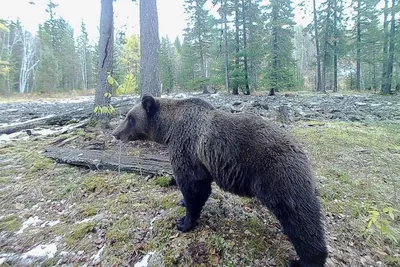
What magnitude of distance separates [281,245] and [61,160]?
15.5 feet

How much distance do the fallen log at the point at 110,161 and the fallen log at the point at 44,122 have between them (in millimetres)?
3820

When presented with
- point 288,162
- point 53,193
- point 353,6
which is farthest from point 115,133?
point 353,6

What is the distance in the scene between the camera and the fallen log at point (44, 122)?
848cm

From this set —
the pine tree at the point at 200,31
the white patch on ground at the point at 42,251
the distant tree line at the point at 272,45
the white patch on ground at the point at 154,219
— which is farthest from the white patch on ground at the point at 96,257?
the pine tree at the point at 200,31

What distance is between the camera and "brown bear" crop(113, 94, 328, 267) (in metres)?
2.46

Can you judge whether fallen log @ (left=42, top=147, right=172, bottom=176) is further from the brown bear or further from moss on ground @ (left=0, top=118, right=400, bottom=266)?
the brown bear

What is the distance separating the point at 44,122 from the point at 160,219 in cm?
852

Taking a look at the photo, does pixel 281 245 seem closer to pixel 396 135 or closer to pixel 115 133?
pixel 115 133

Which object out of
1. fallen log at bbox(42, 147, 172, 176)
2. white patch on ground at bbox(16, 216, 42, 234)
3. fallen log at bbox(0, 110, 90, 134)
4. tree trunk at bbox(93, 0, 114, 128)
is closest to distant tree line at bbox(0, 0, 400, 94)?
fallen log at bbox(0, 110, 90, 134)

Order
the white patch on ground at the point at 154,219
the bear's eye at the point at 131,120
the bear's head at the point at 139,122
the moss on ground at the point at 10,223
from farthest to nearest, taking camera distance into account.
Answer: the bear's eye at the point at 131,120 → the bear's head at the point at 139,122 → the moss on ground at the point at 10,223 → the white patch on ground at the point at 154,219

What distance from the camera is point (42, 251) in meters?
3.06

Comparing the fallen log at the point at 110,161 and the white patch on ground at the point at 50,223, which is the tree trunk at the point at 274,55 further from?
the white patch on ground at the point at 50,223

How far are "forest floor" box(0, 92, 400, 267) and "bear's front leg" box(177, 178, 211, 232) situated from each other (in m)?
0.14

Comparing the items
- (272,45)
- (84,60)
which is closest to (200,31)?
(272,45)
